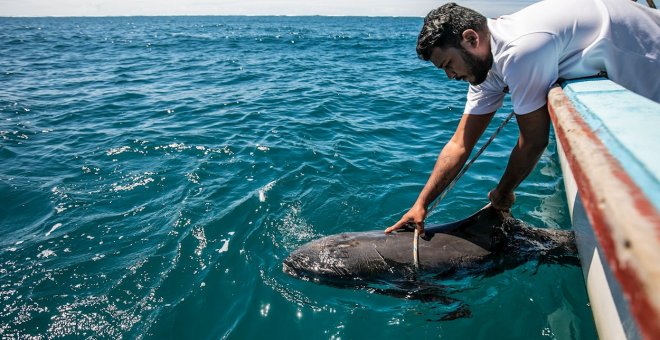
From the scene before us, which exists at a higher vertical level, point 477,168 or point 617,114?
point 617,114

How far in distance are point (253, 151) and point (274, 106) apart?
13.5 ft

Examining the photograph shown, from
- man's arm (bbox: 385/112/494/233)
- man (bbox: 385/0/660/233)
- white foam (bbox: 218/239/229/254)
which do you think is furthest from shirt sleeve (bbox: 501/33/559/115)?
white foam (bbox: 218/239/229/254)

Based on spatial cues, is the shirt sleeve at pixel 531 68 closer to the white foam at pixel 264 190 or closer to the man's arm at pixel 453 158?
the man's arm at pixel 453 158

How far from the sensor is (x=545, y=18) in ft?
8.32

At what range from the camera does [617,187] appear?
1.05 metres

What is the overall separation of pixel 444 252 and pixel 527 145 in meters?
1.38

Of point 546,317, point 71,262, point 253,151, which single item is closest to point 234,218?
point 71,262

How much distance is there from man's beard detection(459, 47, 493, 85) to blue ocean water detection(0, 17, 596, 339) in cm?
218

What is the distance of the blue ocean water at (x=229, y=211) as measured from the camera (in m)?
4.09

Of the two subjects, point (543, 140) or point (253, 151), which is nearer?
point (543, 140)

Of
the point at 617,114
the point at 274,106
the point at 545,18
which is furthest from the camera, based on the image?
the point at 274,106

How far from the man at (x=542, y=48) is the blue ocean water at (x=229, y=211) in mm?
2056

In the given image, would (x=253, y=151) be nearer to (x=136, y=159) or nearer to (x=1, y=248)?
(x=136, y=159)

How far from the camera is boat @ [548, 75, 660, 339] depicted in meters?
0.79
